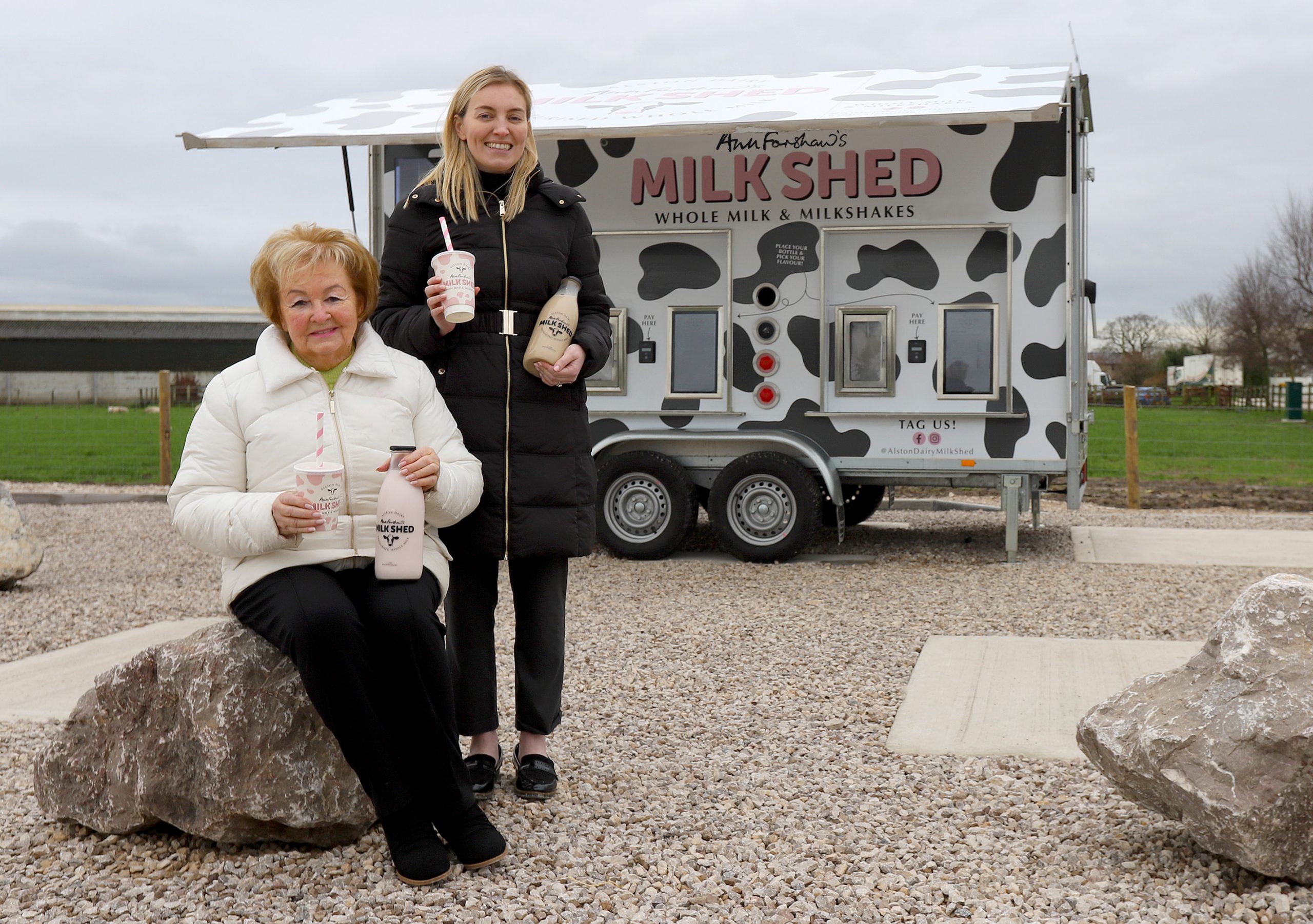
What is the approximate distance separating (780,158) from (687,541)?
2.96m

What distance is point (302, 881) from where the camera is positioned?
9.09 ft

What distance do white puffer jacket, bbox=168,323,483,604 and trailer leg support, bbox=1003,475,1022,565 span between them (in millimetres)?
5445

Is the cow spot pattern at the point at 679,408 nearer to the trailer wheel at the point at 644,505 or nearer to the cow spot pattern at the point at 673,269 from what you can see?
the trailer wheel at the point at 644,505

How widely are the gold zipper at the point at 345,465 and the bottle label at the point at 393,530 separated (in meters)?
0.12

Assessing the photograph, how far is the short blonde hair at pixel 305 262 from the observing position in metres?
2.85

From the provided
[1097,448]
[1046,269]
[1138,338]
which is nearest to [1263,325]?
[1138,338]

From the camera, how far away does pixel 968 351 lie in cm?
762

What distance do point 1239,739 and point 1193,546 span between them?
6727 millimetres

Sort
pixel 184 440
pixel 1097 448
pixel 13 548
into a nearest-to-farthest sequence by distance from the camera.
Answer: pixel 13 548, pixel 184 440, pixel 1097 448

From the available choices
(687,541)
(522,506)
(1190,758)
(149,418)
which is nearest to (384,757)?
(522,506)

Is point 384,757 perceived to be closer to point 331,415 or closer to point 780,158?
point 331,415

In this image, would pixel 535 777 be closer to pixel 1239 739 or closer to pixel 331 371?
pixel 331 371

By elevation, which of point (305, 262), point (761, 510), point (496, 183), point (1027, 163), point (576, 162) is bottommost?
point (761, 510)

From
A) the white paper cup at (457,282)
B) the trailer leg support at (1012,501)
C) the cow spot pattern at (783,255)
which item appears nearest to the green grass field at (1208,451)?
the trailer leg support at (1012,501)
